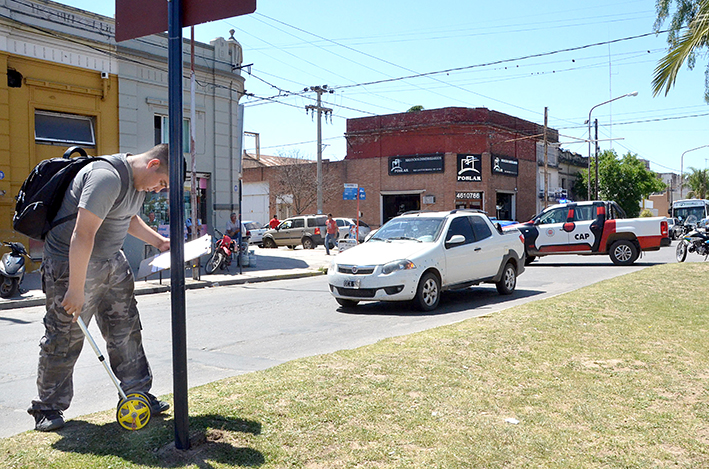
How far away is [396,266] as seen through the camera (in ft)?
33.4

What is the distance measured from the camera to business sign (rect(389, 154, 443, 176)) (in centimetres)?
4212

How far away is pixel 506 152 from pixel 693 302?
121 feet

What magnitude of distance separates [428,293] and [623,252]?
11.2m

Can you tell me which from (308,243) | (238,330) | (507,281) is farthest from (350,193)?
(238,330)

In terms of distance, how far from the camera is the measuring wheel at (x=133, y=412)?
375 cm

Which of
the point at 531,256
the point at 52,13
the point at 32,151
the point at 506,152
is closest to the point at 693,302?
the point at 531,256

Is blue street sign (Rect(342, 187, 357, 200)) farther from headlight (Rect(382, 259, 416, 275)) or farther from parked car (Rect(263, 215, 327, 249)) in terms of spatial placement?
headlight (Rect(382, 259, 416, 275))

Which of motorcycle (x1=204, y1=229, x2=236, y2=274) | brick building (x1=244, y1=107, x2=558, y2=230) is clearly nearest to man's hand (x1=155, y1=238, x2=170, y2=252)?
motorcycle (x1=204, y1=229, x2=236, y2=274)

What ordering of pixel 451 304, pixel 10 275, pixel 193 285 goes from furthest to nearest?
pixel 193 285 → pixel 10 275 → pixel 451 304

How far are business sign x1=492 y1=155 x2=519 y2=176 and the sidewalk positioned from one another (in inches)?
855

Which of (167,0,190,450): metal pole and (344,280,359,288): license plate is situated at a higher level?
(167,0,190,450): metal pole

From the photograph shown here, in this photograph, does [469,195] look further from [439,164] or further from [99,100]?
[99,100]

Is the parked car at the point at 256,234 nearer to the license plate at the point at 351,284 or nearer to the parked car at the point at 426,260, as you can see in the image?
the parked car at the point at 426,260

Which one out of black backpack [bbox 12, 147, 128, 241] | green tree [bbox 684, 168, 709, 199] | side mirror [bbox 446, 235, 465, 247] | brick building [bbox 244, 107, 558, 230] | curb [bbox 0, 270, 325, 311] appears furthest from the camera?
green tree [bbox 684, 168, 709, 199]
